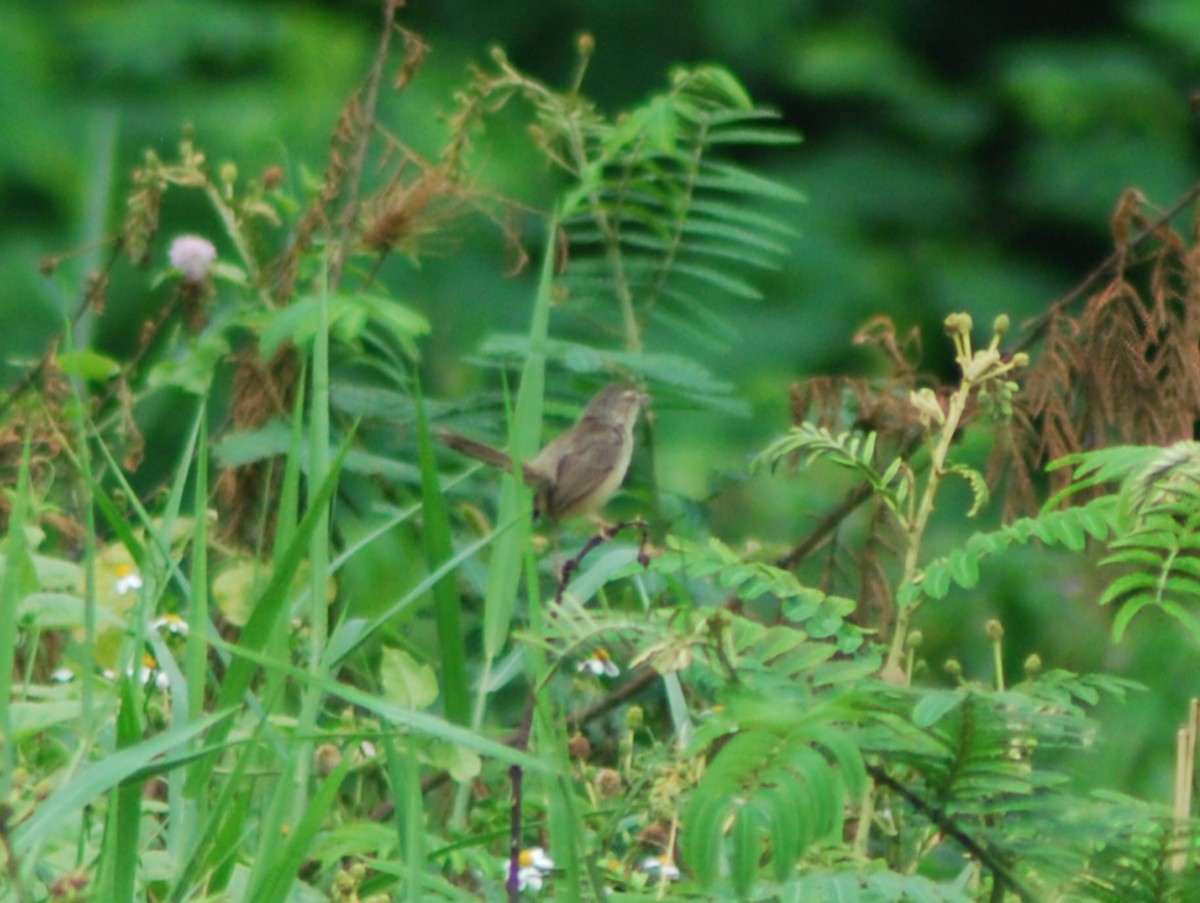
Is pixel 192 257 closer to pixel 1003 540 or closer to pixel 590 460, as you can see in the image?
pixel 590 460

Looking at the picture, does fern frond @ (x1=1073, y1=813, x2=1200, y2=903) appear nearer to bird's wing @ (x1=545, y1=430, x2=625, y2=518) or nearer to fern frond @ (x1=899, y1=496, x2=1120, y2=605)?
fern frond @ (x1=899, y1=496, x2=1120, y2=605)

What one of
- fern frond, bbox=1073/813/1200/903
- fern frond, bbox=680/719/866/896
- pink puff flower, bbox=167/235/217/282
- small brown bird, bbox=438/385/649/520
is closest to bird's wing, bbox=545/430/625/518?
small brown bird, bbox=438/385/649/520

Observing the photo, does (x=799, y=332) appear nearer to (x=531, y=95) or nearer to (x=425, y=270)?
(x=425, y=270)

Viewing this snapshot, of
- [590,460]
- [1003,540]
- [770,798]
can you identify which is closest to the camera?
[770,798]

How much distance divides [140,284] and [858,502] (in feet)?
16.1

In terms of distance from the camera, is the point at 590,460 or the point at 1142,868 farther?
the point at 590,460

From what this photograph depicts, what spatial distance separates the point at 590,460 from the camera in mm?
3238

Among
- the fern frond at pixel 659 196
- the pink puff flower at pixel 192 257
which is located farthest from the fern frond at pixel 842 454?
the pink puff flower at pixel 192 257

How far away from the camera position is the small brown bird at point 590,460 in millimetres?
3066

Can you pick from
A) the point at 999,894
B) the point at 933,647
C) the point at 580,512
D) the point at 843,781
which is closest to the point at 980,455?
the point at 933,647

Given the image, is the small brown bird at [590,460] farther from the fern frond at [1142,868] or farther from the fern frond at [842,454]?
the fern frond at [1142,868]

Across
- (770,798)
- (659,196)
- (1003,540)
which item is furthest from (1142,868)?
(659,196)

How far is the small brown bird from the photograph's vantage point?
3066 mm

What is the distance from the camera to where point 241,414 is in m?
2.95
